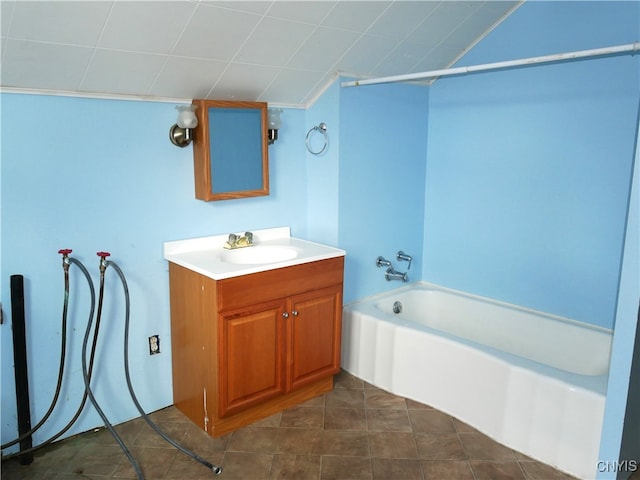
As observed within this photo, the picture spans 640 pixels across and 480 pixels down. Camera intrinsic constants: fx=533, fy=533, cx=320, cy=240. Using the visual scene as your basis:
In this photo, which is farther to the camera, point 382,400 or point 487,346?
point 382,400

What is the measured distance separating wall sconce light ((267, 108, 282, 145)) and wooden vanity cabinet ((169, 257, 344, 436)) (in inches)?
29.0

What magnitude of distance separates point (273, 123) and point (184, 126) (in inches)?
21.1

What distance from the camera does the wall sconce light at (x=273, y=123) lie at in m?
2.86

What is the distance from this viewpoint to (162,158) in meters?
2.56

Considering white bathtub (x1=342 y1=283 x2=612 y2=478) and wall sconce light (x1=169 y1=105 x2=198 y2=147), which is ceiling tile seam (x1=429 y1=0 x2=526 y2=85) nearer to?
white bathtub (x1=342 y1=283 x2=612 y2=478)

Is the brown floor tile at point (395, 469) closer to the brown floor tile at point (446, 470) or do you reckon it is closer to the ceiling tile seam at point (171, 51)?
the brown floor tile at point (446, 470)

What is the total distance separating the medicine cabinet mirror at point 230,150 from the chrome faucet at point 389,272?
90 cm

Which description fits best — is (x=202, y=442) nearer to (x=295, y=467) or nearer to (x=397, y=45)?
(x=295, y=467)

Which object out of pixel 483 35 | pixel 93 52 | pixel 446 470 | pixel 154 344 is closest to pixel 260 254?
pixel 154 344

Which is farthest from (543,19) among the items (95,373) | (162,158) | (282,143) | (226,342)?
(95,373)

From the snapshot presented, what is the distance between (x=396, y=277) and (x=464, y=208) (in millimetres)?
614

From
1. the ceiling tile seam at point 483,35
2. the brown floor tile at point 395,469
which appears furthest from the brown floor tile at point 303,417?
the ceiling tile seam at point 483,35

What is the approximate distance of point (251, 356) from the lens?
252 centimetres

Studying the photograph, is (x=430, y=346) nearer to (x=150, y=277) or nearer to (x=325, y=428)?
(x=325, y=428)
